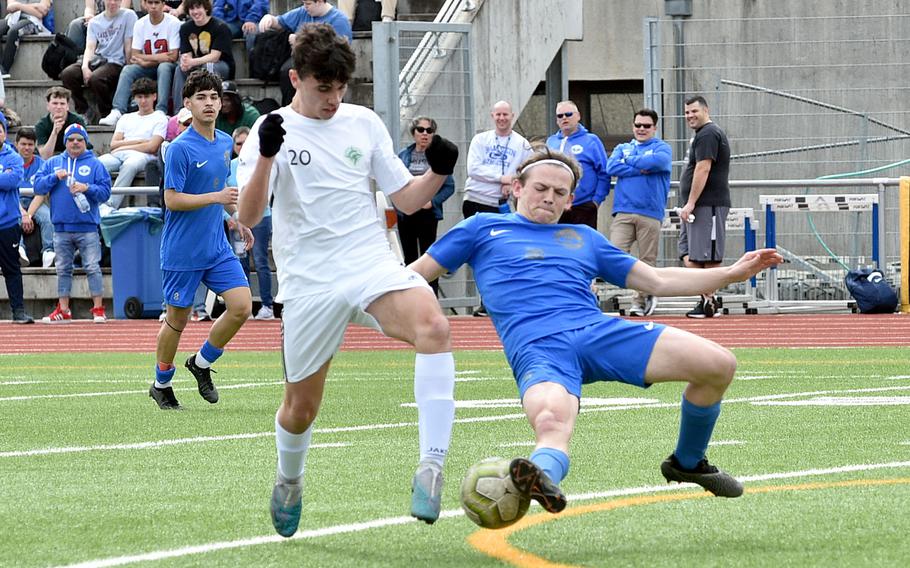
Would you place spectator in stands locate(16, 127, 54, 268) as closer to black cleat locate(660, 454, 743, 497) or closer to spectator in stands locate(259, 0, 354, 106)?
spectator in stands locate(259, 0, 354, 106)

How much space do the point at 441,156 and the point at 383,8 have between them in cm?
1625

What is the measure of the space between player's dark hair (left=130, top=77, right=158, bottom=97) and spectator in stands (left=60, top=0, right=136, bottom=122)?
2013 millimetres

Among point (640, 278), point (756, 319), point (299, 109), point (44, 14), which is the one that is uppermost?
point (44, 14)

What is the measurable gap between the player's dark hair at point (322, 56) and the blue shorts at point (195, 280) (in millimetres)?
5010

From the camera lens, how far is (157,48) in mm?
22391

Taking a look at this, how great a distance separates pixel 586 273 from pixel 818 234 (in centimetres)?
1434

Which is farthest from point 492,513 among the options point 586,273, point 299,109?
point 299,109

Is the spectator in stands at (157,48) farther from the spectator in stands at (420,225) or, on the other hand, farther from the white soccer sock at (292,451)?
the white soccer sock at (292,451)

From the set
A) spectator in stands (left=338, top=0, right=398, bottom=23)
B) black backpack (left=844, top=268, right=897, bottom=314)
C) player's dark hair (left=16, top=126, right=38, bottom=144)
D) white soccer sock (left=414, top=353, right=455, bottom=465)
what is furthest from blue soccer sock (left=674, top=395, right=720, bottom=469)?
player's dark hair (left=16, top=126, right=38, bottom=144)

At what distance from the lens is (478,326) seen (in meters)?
18.6

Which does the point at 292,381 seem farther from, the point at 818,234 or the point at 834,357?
the point at 818,234

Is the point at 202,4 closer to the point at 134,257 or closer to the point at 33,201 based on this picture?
the point at 33,201

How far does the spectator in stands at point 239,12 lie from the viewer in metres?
23.4

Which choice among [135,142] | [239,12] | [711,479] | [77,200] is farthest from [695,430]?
[239,12]
